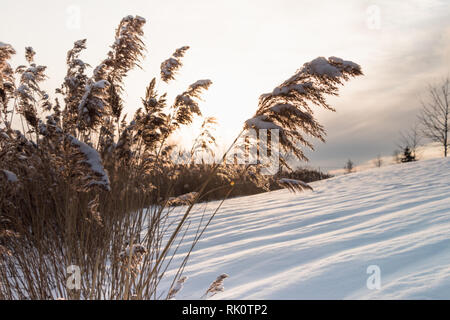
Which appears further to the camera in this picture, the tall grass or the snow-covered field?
the snow-covered field

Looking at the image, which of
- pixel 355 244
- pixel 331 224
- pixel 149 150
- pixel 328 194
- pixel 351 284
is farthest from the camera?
pixel 328 194

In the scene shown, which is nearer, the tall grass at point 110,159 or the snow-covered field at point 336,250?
the tall grass at point 110,159

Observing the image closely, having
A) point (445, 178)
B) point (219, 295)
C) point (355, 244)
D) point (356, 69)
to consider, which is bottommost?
point (219, 295)

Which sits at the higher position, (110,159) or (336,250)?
(110,159)

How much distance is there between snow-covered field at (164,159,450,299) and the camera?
266cm

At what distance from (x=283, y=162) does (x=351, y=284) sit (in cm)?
134

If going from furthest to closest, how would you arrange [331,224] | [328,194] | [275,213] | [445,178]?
[328,194] < [445,178] < [275,213] < [331,224]

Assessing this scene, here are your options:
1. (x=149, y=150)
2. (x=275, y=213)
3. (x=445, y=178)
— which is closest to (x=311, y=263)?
(x=149, y=150)

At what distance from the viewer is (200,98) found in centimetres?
275

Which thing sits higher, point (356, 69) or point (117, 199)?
→ point (356, 69)

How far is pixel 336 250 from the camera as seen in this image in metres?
3.50

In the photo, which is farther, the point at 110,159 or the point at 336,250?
the point at 336,250

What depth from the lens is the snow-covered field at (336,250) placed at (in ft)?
8.71

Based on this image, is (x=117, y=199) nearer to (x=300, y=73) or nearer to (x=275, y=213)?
(x=300, y=73)
